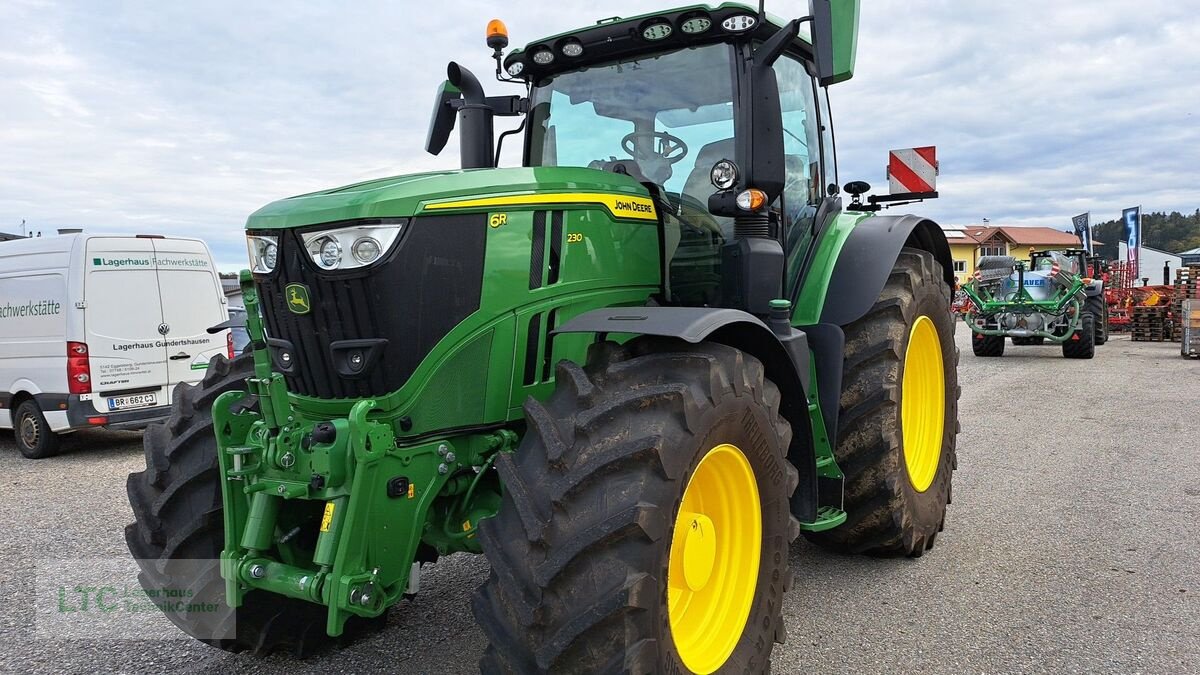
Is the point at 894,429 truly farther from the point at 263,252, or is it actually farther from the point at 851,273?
the point at 263,252

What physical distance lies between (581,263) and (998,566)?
9.17 ft

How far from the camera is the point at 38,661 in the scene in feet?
11.0

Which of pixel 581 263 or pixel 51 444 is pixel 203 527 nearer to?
pixel 581 263

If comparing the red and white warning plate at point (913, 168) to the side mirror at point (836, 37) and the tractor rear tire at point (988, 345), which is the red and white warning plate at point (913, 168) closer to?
the side mirror at point (836, 37)

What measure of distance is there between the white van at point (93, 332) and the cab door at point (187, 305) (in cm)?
1

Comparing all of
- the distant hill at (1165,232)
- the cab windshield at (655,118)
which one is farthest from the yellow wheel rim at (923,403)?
the distant hill at (1165,232)

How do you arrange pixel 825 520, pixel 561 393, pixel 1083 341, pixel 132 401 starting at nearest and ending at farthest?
pixel 561 393 → pixel 825 520 → pixel 132 401 → pixel 1083 341

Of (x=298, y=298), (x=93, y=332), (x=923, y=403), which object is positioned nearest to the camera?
(x=298, y=298)

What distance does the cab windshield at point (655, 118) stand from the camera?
349 cm

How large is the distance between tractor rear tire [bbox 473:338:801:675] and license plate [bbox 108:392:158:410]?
7.31 meters

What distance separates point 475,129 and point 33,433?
7.11 m

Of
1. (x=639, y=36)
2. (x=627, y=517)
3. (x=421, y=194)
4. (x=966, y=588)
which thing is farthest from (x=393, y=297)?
(x=966, y=588)

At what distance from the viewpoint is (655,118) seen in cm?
360

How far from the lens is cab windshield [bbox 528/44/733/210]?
349cm
